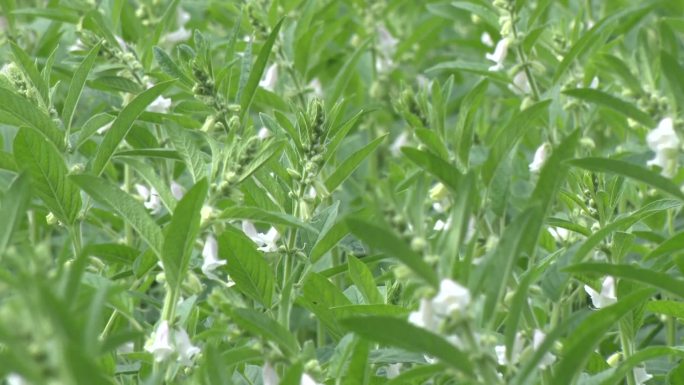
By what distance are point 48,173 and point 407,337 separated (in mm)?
1138

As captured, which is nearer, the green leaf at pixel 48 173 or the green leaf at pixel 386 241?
the green leaf at pixel 386 241

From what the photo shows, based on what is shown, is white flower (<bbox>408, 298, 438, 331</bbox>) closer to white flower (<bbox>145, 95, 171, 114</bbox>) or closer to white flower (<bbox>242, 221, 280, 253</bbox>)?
white flower (<bbox>242, 221, 280, 253</bbox>)

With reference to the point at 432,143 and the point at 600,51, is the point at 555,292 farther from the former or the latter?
the point at 600,51

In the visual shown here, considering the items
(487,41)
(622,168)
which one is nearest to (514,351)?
(622,168)

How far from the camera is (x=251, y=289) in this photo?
247cm

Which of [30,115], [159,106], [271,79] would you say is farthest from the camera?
[271,79]

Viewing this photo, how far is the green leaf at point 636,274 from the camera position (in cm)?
210

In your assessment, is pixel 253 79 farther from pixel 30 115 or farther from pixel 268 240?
pixel 30 115

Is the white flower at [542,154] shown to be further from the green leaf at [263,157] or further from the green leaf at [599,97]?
the green leaf at [263,157]

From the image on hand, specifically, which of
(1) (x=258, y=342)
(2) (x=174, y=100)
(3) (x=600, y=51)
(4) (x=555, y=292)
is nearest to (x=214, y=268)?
(1) (x=258, y=342)

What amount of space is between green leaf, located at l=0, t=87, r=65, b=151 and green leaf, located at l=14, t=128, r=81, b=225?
0.13m

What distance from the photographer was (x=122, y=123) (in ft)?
8.64

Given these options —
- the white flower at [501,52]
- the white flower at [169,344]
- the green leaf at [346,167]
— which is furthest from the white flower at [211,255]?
the white flower at [501,52]

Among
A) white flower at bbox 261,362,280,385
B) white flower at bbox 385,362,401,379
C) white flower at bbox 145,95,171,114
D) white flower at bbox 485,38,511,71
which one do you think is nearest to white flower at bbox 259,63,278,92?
white flower at bbox 145,95,171,114
